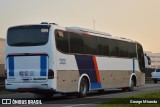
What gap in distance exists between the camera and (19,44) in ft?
69.2

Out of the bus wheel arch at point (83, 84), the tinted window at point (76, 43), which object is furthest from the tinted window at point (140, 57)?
the tinted window at point (76, 43)

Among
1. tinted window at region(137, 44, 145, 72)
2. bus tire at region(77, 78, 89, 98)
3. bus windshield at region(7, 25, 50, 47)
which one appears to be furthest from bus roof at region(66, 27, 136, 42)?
tinted window at region(137, 44, 145, 72)

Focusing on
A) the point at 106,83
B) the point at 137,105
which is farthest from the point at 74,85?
the point at 137,105

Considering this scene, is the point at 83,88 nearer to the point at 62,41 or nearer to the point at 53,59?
the point at 62,41

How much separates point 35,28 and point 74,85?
3.42m

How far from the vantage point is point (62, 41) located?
834 inches

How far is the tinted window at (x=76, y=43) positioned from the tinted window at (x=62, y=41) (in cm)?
47

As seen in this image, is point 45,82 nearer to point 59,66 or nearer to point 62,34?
point 59,66

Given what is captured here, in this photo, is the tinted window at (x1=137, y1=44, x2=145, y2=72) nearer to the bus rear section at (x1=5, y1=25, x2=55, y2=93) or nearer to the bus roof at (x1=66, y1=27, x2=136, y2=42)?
the bus roof at (x1=66, y1=27, x2=136, y2=42)

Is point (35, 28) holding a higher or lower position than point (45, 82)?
higher

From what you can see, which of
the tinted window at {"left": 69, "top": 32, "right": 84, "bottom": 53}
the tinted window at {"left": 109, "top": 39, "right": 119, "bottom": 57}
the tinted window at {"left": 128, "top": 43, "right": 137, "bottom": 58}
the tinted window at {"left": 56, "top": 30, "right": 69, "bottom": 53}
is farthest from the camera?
the tinted window at {"left": 128, "top": 43, "right": 137, "bottom": 58}

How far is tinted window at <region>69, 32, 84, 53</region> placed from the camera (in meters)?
22.1

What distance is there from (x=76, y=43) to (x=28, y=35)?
8.71 feet

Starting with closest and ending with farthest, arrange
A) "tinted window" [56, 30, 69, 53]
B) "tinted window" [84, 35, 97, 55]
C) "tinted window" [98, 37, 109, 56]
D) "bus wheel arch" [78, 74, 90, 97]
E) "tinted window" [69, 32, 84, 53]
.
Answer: "tinted window" [56, 30, 69, 53] < "tinted window" [69, 32, 84, 53] < "bus wheel arch" [78, 74, 90, 97] < "tinted window" [84, 35, 97, 55] < "tinted window" [98, 37, 109, 56]
